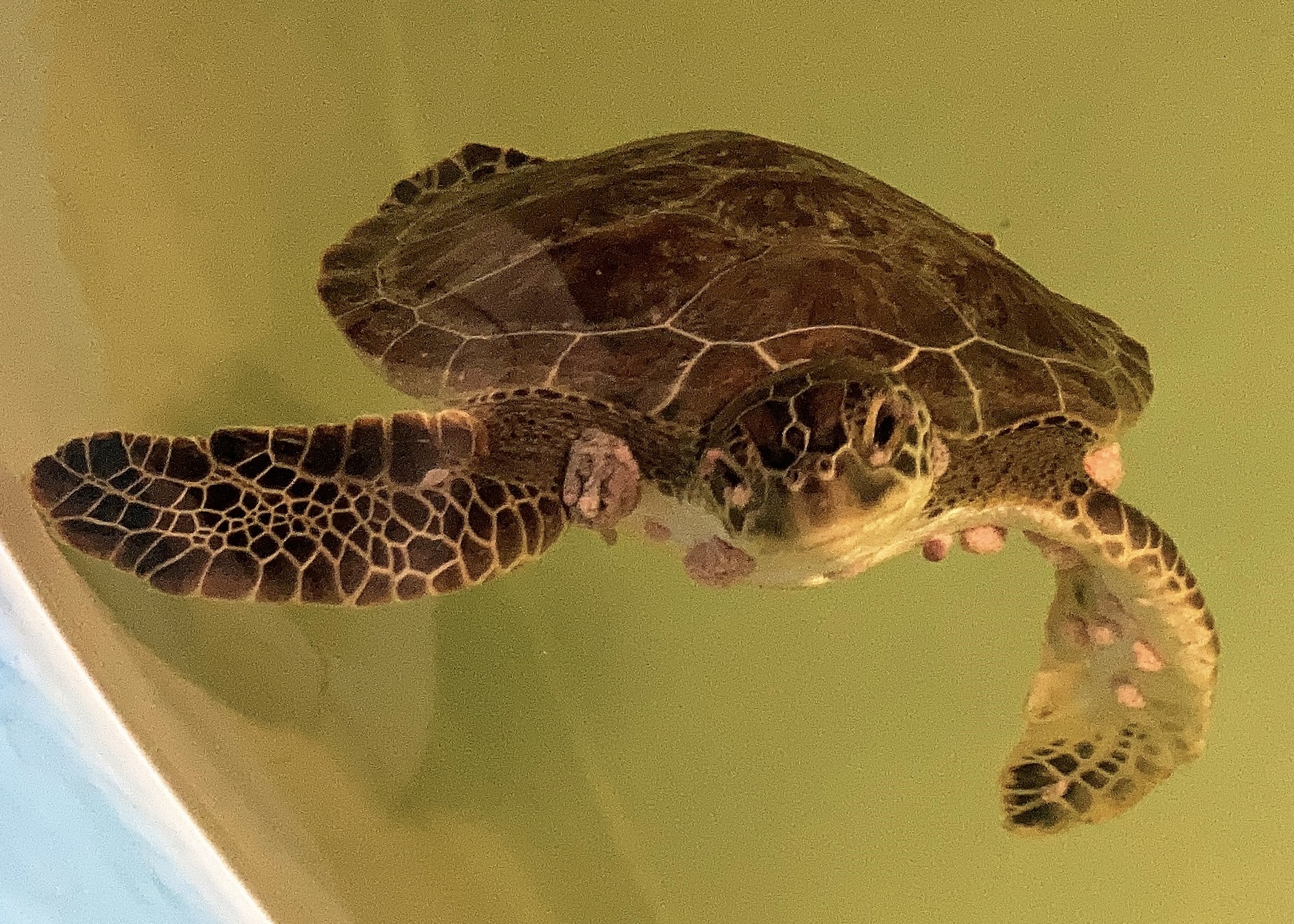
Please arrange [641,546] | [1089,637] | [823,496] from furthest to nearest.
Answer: [641,546], [1089,637], [823,496]

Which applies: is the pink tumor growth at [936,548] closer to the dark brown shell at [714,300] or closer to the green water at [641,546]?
the dark brown shell at [714,300]

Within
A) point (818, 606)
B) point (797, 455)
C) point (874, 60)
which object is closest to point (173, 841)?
point (797, 455)

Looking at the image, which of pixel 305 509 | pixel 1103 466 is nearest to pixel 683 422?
pixel 305 509

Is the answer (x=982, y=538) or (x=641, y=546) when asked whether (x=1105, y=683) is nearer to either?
(x=982, y=538)

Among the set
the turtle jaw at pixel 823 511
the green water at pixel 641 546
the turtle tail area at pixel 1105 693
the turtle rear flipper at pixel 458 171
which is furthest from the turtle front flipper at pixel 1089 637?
the turtle rear flipper at pixel 458 171

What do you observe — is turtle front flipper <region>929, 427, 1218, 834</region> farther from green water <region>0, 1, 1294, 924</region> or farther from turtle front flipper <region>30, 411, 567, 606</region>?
turtle front flipper <region>30, 411, 567, 606</region>

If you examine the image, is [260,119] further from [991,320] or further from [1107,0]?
[1107,0]
